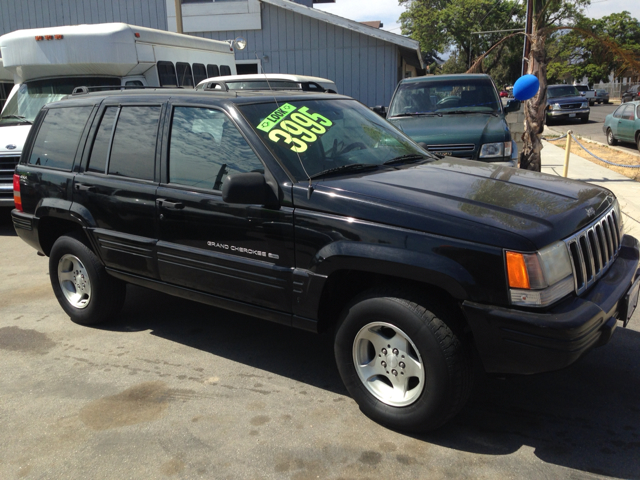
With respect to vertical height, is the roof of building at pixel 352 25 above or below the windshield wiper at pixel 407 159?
above

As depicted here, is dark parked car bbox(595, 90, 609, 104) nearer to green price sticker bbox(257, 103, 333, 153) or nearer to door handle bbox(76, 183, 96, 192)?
green price sticker bbox(257, 103, 333, 153)

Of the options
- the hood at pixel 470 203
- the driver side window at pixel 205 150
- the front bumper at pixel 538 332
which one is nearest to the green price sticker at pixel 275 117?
the driver side window at pixel 205 150

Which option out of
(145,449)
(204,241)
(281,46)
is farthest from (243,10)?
(145,449)

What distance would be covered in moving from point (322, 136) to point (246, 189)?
2.60 ft

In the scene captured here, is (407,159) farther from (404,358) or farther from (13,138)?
(13,138)

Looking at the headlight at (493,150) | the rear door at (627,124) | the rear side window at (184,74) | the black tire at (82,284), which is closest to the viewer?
the black tire at (82,284)

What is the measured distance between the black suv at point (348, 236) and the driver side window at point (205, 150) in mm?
11

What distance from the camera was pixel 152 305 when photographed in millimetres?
5355

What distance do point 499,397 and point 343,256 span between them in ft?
4.56

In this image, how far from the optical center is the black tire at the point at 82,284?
4.59 meters

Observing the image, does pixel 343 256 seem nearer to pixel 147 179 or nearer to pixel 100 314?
pixel 147 179

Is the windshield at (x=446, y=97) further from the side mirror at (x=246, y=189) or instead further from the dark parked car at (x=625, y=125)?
the dark parked car at (x=625, y=125)

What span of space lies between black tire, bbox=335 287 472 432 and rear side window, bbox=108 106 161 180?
1.89 m

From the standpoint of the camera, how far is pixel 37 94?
8.66 metres
